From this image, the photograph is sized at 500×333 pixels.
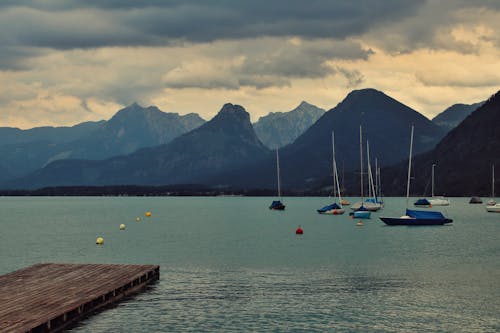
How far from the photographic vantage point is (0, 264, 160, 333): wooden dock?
1667 inches

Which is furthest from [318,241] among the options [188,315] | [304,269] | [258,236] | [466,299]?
[188,315]

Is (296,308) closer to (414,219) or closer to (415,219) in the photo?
(414,219)

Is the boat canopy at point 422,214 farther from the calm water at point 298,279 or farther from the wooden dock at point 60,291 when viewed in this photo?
the wooden dock at point 60,291

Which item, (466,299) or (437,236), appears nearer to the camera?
(466,299)

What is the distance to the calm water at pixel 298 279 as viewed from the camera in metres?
47.7

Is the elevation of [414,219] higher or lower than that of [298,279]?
higher

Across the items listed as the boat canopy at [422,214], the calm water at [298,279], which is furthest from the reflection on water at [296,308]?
the boat canopy at [422,214]

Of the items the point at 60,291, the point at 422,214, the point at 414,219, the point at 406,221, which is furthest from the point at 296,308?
the point at 422,214

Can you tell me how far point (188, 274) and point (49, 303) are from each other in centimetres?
2484

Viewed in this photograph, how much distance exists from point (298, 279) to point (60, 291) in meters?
24.0

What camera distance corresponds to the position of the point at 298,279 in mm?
66875

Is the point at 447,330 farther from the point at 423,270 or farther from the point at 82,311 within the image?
the point at 423,270

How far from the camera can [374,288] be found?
6150 cm

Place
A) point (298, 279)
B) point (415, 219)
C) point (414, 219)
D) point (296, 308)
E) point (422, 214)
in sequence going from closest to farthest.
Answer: point (296, 308)
point (298, 279)
point (414, 219)
point (415, 219)
point (422, 214)
